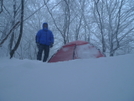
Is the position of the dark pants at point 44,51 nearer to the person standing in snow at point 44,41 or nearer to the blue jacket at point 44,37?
the person standing in snow at point 44,41

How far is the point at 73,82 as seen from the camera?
1.34 m

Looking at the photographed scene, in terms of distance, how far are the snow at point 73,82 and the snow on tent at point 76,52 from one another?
5.63 ft

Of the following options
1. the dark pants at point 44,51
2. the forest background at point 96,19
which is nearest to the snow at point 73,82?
the dark pants at point 44,51

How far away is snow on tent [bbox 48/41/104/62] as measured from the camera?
11.5 feet

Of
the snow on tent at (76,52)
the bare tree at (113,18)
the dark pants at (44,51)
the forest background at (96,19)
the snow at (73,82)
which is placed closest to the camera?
the snow at (73,82)

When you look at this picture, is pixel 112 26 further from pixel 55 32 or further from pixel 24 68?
pixel 24 68

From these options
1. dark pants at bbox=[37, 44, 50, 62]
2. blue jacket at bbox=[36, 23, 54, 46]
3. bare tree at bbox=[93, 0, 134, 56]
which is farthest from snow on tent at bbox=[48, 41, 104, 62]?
bare tree at bbox=[93, 0, 134, 56]

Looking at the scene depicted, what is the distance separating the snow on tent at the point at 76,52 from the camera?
11.5 ft

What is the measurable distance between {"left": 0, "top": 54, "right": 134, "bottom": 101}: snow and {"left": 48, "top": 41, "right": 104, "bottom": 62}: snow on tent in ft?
5.63

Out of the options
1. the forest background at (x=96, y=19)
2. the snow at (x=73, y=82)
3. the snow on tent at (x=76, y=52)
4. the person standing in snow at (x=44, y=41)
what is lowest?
the snow at (x=73, y=82)

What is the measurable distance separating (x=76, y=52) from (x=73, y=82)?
7.26 ft

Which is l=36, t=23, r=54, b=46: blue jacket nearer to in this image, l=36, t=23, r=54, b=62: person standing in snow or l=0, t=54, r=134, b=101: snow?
l=36, t=23, r=54, b=62: person standing in snow

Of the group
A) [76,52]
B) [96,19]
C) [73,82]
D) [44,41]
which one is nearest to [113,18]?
[96,19]

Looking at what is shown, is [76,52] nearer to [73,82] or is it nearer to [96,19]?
[73,82]
